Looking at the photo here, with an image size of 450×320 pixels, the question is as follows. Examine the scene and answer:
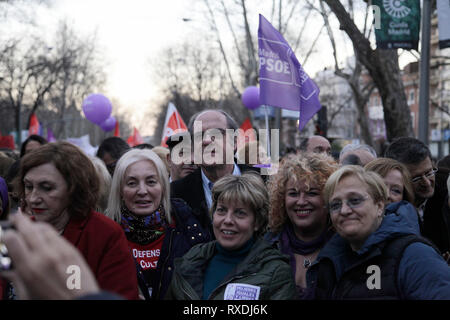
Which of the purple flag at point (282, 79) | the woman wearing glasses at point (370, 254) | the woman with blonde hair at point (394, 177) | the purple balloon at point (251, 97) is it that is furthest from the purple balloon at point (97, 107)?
the woman wearing glasses at point (370, 254)

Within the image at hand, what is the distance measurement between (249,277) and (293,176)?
803 millimetres

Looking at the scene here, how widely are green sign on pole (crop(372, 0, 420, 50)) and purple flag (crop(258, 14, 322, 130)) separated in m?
3.02

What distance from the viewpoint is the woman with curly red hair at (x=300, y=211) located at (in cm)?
312

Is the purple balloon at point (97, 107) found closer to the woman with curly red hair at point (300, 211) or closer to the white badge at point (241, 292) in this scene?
the woman with curly red hair at point (300, 211)

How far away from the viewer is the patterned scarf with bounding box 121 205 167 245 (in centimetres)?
352

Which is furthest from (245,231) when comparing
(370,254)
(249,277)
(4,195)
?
(4,195)

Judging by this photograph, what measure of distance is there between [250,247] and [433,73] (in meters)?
61.9

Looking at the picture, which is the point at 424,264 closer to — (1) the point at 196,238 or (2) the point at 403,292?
(2) the point at 403,292

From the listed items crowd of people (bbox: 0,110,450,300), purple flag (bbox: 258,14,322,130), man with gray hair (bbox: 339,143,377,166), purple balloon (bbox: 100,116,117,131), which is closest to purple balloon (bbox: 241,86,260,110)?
purple balloon (bbox: 100,116,117,131)

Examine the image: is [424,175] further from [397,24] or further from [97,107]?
[97,107]

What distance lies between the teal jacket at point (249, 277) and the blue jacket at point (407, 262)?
0.53 feet

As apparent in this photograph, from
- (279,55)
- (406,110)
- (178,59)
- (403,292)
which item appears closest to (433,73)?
(178,59)

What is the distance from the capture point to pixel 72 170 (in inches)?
108

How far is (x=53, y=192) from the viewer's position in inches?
106
